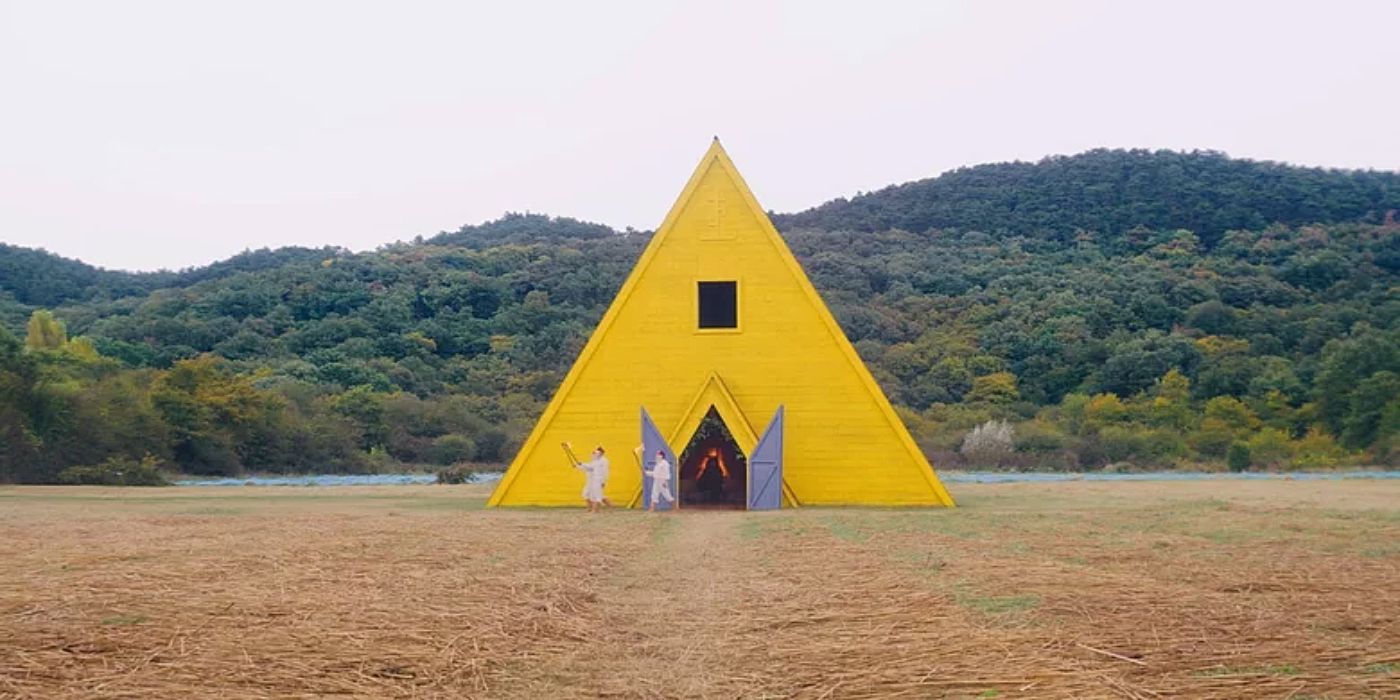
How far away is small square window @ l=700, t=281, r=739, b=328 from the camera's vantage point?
23.1 metres

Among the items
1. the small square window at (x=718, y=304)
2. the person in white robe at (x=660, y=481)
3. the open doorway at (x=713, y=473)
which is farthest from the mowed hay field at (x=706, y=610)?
the open doorway at (x=713, y=473)

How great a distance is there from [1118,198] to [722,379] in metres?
66.9

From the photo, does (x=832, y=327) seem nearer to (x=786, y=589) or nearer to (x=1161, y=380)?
(x=786, y=589)

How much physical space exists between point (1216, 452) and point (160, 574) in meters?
39.5

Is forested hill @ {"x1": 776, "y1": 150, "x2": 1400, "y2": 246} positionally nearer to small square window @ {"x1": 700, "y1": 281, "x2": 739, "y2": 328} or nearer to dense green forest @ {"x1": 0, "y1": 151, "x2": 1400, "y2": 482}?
dense green forest @ {"x1": 0, "y1": 151, "x2": 1400, "y2": 482}

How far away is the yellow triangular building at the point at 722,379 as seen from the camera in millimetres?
22344

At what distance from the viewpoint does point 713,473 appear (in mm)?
26547

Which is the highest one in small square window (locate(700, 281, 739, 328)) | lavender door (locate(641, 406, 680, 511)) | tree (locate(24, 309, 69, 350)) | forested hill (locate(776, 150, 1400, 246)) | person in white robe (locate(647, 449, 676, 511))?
forested hill (locate(776, 150, 1400, 246))

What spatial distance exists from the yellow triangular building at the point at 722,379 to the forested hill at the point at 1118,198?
58.1 metres

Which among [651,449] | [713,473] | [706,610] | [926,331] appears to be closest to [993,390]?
[926,331]

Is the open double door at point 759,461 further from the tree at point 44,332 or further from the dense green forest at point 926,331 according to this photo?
the tree at point 44,332

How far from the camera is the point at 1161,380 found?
50.9 meters

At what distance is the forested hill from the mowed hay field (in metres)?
67.3

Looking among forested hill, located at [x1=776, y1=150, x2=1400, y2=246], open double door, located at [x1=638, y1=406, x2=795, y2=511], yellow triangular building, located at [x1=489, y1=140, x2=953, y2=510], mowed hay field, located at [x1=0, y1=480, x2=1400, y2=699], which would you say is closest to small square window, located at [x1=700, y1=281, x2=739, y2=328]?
yellow triangular building, located at [x1=489, y1=140, x2=953, y2=510]
